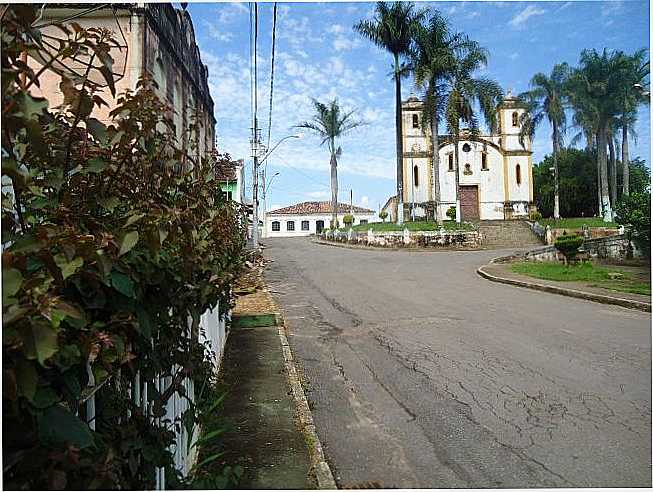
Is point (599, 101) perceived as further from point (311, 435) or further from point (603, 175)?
point (311, 435)

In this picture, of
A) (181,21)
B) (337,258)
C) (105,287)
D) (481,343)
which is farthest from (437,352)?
(337,258)

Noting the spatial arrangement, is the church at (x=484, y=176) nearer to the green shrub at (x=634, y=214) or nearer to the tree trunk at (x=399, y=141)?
the tree trunk at (x=399, y=141)

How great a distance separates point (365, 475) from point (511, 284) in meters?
11.8

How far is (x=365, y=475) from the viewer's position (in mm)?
3406

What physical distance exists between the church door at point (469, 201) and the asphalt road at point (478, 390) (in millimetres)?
32323

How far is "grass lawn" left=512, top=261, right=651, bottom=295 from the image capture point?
12812 millimetres

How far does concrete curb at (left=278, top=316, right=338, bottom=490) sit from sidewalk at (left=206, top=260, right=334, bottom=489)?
0.03 m

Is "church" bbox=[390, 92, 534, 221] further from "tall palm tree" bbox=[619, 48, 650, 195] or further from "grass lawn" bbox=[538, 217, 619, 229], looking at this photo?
"tall palm tree" bbox=[619, 48, 650, 195]

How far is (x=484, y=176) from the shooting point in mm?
42062

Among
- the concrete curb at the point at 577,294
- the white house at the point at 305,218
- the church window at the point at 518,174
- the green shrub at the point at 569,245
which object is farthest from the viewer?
the white house at the point at 305,218

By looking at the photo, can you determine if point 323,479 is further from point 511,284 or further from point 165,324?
point 511,284

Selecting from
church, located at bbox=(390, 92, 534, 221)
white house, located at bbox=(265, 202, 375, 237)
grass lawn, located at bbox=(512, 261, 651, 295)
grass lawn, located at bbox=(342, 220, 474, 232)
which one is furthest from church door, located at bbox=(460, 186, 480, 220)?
grass lawn, located at bbox=(512, 261, 651, 295)

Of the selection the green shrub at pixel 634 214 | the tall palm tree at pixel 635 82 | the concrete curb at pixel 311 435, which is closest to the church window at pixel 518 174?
the green shrub at pixel 634 214

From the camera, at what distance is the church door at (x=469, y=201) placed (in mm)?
42250
